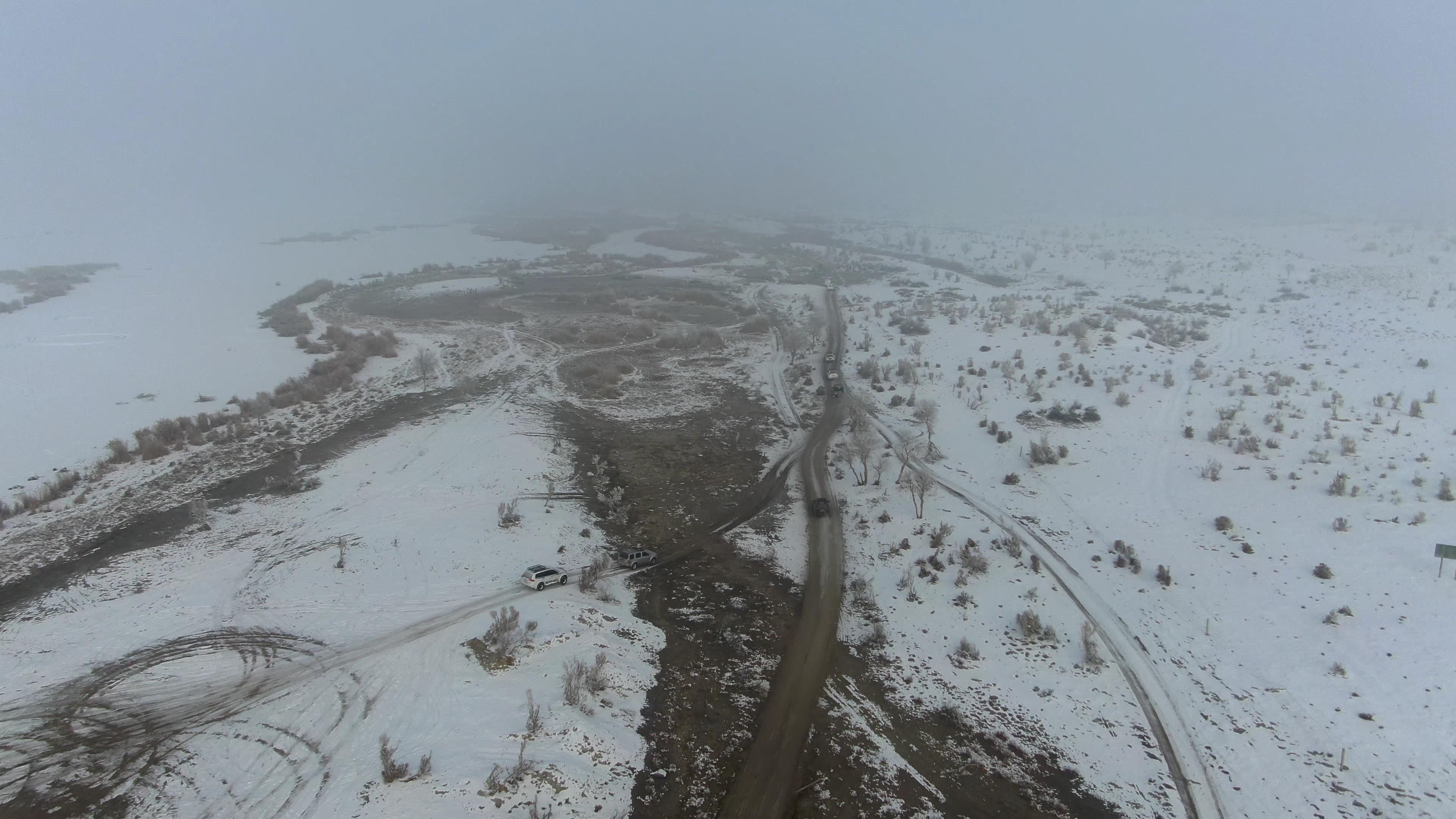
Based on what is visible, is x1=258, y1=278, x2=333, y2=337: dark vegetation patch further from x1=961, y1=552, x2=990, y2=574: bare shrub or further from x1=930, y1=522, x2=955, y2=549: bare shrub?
x1=961, y1=552, x2=990, y2=574: bare shrub

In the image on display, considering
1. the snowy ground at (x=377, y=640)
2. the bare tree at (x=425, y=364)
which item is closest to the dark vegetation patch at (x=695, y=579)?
Answer: the snowy ground at (x=377, y=640)

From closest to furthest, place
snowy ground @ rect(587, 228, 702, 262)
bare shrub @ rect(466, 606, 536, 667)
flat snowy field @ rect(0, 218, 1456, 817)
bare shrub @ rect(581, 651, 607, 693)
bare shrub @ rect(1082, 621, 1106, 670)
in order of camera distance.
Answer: flat snowy field @ rect(0, 218, 1456, 817)
bare shrub @ rect(581, 651, 607, 693)
bare shrub @ rect(466, 606, 536, 667)
bare shrub @ rect(1082, 621, 1106, 670)
snowy ground @ rect(587, 228, 702, 262)

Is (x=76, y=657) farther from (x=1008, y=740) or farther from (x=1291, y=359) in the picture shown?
(x=1291, y=359)

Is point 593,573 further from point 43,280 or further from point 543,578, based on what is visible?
point 43,280

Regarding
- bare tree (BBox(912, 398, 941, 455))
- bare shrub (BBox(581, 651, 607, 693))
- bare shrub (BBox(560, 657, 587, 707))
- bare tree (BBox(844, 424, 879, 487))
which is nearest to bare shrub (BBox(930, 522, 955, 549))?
bare tree (BBox(844, 424, 879, 487))

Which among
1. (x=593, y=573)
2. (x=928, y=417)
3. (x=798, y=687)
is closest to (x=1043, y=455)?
(x=928, y=417)
